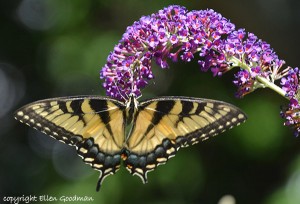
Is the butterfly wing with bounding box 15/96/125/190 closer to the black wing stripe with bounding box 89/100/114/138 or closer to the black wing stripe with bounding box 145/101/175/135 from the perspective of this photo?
the black wing stripe with bounding box 89/100/114/138

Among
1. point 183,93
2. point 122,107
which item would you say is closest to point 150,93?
point 183,93

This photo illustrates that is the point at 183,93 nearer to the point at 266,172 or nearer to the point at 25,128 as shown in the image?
the point at 266,172

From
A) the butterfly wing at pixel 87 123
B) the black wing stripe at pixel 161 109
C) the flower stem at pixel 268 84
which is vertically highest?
the flower stem at pixel 268 84

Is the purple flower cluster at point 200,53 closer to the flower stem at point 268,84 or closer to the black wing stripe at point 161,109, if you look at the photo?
the flower stem at point 268,84

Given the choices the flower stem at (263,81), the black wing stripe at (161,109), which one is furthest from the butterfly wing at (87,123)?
the flower stem at (263,81)

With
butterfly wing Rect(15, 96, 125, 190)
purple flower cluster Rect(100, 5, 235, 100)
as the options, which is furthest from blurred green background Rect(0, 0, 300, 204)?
purple flower cluster Rect(100, 5, 235, 100)

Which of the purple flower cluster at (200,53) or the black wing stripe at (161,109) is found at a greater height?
the purple flower cluster at (200,53)

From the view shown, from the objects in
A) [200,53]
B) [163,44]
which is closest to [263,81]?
[200,53]
